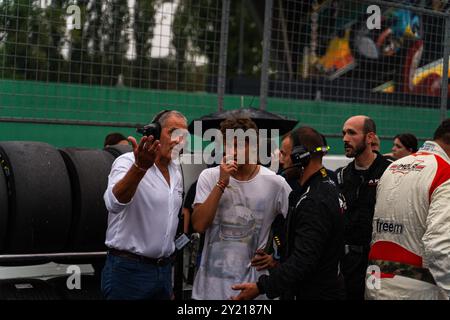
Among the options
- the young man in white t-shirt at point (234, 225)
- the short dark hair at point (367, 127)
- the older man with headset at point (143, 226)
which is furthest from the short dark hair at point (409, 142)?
the older man with headset at point (143, 226)

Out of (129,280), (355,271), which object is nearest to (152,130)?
(129,280)

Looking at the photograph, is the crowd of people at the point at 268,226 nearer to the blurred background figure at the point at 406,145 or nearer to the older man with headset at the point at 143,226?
the older man with headset at the point at 143,226

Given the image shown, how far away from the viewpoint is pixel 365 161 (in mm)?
5395

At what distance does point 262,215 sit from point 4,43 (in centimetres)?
343

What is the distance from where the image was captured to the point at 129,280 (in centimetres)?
392

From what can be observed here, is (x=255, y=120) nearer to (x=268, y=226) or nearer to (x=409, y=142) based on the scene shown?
(x=409, y=142)

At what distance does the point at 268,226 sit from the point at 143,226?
2.54 ft

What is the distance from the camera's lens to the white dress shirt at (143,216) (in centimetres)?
395

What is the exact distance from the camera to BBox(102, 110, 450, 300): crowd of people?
12.4 ft
